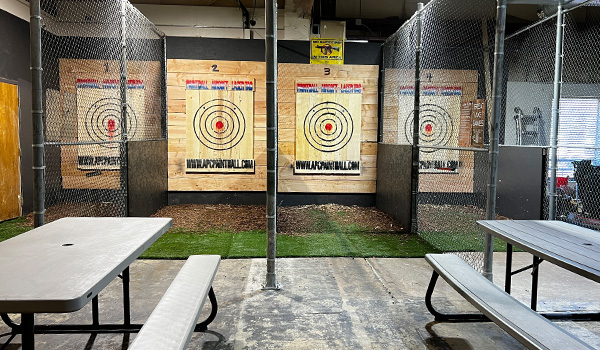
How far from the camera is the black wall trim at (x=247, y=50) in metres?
7.01

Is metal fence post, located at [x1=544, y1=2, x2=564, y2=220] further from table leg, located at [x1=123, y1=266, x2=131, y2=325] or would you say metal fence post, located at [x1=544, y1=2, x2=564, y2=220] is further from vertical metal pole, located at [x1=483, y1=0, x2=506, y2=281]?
table leg, located at [x1=123, y1=266, x2=131, y2=325]

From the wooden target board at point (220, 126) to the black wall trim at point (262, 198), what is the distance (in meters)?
0.40

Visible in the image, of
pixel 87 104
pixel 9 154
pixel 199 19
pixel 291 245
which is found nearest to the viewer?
pixel 291 245

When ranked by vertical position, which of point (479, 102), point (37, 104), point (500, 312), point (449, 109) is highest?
point (479, 102)

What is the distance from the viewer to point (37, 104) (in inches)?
121

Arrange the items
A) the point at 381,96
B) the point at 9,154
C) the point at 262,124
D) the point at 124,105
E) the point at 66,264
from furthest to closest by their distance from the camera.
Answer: the point at 262,124, the point at 381,96, the point at 9,154, the point at 124,105, the point at 66,264

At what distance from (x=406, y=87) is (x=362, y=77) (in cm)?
144

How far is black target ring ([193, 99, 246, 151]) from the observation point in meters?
7.19

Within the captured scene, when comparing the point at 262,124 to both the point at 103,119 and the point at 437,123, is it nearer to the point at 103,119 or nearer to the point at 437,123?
the point at 103,119

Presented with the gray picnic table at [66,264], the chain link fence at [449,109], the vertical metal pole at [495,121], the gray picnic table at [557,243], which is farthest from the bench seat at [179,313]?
the chain link fence at [449,109]

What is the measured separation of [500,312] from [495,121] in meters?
1.69

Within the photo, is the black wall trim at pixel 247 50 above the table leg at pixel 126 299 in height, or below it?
above

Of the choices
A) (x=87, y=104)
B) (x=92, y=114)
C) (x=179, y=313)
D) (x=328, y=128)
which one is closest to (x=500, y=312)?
(x=179, y=313)

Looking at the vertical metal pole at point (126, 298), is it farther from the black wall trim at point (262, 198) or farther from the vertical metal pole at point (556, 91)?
the black wall trim at point (262, 198)
